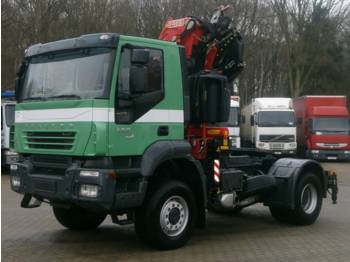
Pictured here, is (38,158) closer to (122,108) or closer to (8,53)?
(122,108)

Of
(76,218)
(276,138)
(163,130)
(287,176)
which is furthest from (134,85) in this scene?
(276,138)

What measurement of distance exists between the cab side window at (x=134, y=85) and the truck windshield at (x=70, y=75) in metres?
0.19

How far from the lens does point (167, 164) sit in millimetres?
8539

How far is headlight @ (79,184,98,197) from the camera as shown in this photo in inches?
294

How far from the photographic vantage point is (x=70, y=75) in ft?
26.3

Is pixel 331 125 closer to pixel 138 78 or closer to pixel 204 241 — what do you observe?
pixel 204 241

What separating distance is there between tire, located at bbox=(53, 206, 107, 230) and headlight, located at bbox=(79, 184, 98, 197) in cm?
227

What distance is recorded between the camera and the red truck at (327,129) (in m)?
29.3

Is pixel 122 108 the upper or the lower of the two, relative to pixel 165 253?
upper

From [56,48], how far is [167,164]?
2.27 meters

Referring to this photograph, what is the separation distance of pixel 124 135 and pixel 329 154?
23.2 metres

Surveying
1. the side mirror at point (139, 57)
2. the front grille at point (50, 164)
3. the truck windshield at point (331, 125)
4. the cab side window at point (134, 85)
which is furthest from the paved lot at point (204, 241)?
the truck windshield at point (331, 125)

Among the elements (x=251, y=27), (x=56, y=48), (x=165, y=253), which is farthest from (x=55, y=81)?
(x=251, y=27)

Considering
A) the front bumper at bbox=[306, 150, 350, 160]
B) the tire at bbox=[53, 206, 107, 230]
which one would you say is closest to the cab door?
the tire at bbox=[53, 206, 107, 230]
